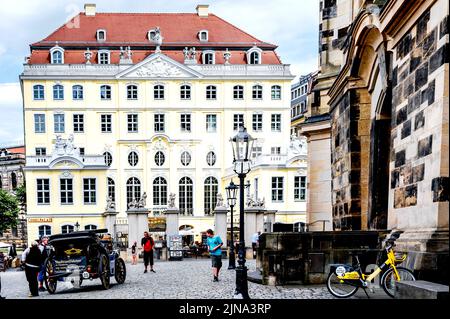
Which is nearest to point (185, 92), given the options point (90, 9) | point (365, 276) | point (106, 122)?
point (106, 122)

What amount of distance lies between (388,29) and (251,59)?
1367 inches

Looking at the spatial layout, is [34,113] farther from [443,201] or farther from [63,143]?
[443,201]

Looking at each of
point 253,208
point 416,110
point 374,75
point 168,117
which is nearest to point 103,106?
point 168,117

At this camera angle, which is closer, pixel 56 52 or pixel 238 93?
pixel 56 52

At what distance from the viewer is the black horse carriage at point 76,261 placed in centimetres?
1144

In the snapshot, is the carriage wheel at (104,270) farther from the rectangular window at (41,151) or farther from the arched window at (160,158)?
the arched window at (160,158)

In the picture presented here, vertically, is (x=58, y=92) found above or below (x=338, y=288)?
above

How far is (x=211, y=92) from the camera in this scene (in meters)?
43.0

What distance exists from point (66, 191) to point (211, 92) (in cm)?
1305

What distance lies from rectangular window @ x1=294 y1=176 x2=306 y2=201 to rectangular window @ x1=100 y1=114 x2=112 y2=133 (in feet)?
48.0

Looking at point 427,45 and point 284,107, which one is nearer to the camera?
point 427,45

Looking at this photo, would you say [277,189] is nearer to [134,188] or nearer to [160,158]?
[134,188]

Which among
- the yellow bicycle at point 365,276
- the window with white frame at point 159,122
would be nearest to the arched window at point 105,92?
the window with white frame at point 159,122
